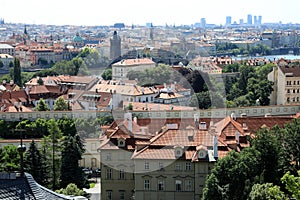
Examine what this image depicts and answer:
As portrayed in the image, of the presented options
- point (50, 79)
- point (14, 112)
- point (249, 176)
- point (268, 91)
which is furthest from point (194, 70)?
point (50, 79)

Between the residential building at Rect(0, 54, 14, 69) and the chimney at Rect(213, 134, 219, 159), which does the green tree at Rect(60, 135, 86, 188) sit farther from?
the residential building at Rect(0, 54, 14, 69)

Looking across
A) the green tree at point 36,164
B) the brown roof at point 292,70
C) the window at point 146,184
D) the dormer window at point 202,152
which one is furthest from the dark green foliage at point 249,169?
the brown roof at point 292,70

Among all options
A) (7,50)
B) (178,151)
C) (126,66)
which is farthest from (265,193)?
(7,50)

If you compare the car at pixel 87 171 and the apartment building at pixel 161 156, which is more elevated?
the apartment building at pixel 161 156

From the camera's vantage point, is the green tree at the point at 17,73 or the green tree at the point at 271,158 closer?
the green tree at the point at 271,158

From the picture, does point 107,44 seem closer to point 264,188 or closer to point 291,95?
point 264,188

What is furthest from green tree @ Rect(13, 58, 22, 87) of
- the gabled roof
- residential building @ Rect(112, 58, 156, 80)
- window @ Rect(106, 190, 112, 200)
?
residential building @ Rect(112, 58, 156, 80)

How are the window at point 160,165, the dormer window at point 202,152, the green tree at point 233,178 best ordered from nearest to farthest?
1. the green tree at point 233,178
2. the dormer window at point 202,152
3. the window at point 160,165

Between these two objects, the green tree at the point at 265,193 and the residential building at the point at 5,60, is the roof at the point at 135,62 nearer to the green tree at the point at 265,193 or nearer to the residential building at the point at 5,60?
the green tree at the point at 265,193
